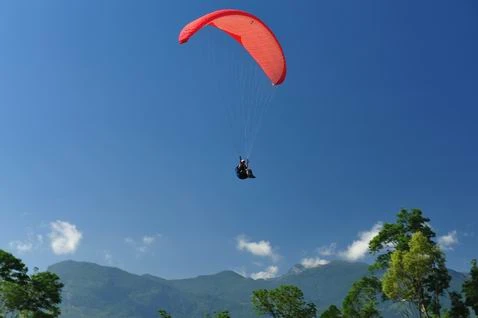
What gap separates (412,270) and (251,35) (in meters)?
23.2

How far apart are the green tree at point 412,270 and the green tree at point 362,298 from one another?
9.07m

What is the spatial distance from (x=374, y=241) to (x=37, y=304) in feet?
100

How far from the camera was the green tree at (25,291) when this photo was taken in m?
40.3

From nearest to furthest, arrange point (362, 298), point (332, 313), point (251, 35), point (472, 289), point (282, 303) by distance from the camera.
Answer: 1. point (251, 35)
2. point (472, 289)
3. point (282, 303)
4. point (332, 313)
5. point (362, 298)

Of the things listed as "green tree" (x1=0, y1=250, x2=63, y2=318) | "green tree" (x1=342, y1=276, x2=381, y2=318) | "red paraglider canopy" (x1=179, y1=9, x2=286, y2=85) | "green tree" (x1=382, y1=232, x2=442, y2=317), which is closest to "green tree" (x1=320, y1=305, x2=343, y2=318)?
"green tree" (x1=342, y1=276, x2=381, y2=318)

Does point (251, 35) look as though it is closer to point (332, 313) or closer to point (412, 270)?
point (412, 270)

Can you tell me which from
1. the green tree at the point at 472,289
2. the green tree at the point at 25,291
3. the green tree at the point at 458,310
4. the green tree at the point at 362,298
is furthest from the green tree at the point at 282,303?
the green tree at the point at 25,291

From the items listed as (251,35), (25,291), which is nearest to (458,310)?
(251,35)

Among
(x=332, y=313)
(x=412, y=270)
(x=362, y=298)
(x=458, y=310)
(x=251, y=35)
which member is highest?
(x=251, y=35)

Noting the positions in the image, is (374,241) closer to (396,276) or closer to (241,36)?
(396,276)

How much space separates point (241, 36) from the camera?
29.0m

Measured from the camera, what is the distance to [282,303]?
50656 millimetres

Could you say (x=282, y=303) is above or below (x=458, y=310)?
above

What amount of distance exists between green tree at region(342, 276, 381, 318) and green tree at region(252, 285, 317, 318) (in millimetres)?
3966
